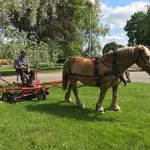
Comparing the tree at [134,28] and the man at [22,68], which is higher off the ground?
the tree at [134,28]

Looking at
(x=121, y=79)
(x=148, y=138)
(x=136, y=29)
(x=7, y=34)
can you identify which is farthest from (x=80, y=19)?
(x=136, y=29)

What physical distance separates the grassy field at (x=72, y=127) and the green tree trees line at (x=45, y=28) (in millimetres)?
7555

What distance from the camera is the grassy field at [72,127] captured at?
6754 millimetres

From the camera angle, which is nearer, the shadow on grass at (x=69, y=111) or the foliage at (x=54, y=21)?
the shadow on grass at (x=69, y=111)

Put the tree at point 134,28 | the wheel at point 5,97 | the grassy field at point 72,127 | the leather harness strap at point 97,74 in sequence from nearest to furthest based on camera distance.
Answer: the grassy field at point 72,127, the leather harness strap at point 97,74, the wheel at point 5,97, the tree at point 134,28

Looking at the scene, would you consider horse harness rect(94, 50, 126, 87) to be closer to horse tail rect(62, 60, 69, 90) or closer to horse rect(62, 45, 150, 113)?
horse rect(62, 45, 150, 113)

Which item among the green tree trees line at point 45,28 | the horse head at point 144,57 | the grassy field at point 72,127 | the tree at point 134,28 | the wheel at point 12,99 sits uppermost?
A: the tree at point 134,28

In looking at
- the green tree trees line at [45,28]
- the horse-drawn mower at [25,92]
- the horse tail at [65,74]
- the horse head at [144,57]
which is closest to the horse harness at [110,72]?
the horse head at [144,57]

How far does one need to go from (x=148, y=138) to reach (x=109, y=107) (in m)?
3.14

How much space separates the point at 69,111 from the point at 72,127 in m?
1.76

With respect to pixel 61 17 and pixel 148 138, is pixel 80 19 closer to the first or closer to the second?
pixel 61 17

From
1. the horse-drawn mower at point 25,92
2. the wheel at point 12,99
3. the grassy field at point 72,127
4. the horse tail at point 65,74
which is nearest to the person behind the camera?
the grassy field at point 72,127

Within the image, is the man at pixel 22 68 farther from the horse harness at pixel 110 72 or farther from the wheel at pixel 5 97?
the horse harness at pixel 110 72

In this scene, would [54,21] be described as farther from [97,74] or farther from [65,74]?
[97,74]
